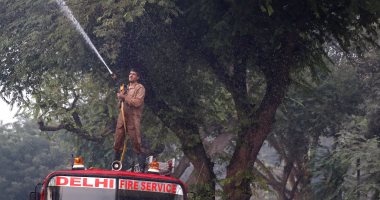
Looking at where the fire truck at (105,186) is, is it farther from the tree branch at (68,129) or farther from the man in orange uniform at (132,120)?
the tree branch at (68,129)

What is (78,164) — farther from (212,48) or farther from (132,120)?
(212,48)

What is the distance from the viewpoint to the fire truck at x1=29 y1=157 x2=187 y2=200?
959 centimetres

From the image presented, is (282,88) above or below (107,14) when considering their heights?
below

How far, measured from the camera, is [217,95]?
57.8 feet

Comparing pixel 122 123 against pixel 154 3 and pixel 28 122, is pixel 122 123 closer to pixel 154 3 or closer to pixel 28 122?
pixel 154 3

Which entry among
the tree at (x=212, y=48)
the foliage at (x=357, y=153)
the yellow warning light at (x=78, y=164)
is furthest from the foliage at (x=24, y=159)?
the yellow warning light at (x=78, y=164)

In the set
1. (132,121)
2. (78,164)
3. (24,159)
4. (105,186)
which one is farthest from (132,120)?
(24,159)

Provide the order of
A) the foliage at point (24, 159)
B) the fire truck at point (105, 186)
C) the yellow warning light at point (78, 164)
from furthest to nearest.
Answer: the foliage at point (24, 159)
the yellow warning light at point (78, 164)
the fire truck at point (105, 186)

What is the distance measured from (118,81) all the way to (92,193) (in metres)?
5.87

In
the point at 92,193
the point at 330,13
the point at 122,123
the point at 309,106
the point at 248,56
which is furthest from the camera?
the point at 309,106

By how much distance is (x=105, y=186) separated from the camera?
966 cm

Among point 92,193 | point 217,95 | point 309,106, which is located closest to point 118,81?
point 217,95

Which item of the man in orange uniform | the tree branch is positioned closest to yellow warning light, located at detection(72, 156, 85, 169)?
the man in orange uniform

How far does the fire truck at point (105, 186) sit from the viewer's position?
9.59 m
